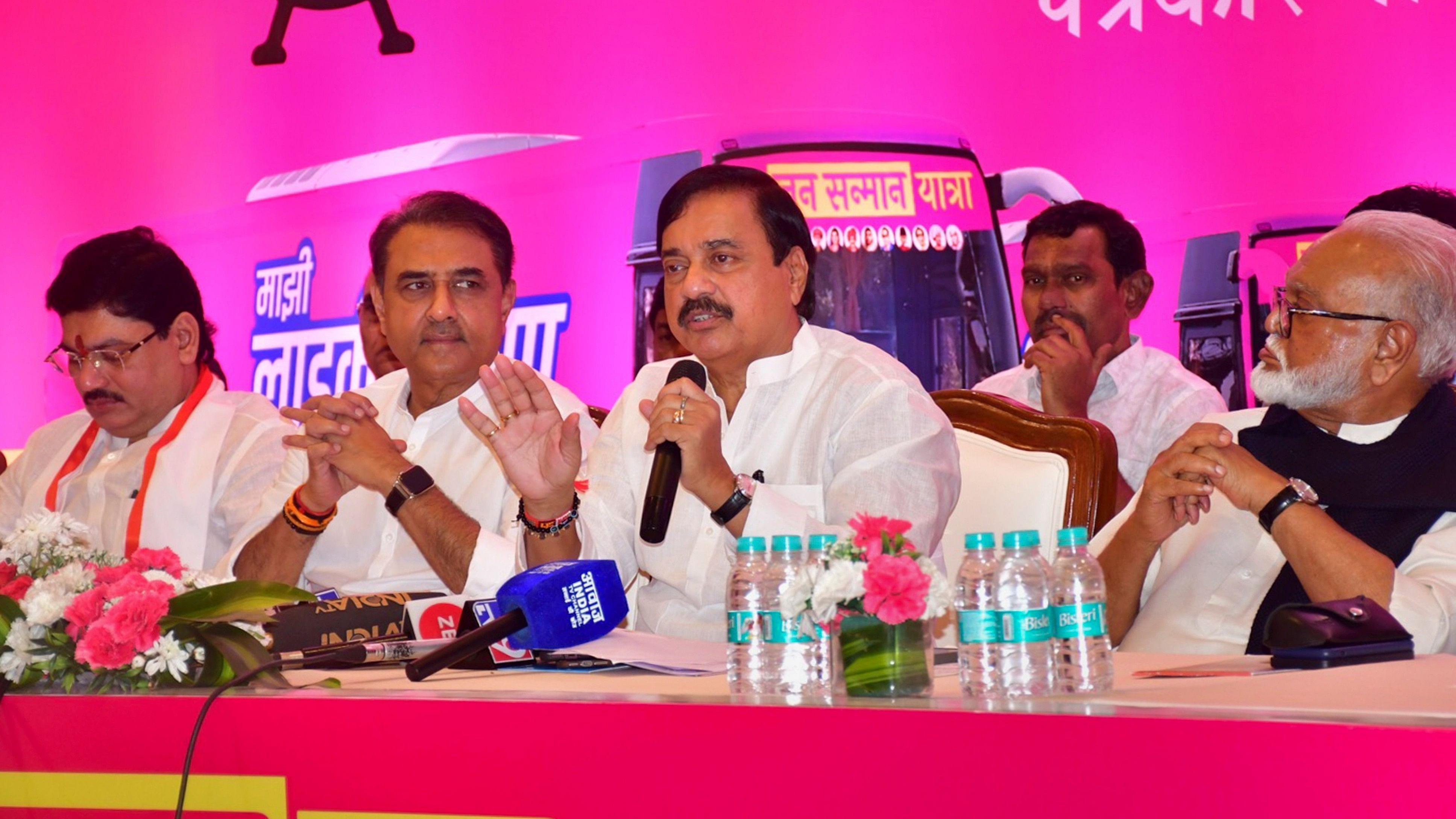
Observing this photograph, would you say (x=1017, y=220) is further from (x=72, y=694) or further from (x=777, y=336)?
(x=72, y=694)

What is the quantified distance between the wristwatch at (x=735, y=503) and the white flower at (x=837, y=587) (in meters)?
0.85

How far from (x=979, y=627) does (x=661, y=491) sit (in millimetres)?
761

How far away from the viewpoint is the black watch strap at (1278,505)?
6.52 ft

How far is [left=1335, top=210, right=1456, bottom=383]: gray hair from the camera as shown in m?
2.15

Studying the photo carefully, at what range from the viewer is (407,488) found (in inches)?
97.7

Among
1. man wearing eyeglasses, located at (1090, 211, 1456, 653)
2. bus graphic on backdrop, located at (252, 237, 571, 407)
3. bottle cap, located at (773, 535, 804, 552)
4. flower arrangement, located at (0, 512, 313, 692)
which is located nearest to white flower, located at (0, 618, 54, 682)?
flower arrangement, located at (0, 512, 313, 692)

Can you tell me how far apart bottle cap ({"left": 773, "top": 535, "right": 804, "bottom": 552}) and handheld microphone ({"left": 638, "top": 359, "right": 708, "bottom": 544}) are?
0.47 meters

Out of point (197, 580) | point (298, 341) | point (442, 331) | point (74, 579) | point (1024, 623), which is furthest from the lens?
point (298, 341)

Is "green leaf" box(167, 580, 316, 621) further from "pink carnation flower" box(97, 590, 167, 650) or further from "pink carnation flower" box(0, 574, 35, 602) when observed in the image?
"pink carnation flower" box(0, 574, 35, 602)

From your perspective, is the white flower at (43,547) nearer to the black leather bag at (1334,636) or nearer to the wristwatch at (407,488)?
the wristwatch at (407,488)

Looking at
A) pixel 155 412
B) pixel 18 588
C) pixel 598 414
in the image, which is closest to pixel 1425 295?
pixel 598 414

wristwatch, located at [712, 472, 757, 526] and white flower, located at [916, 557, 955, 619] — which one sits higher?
wristwatch, located at [712, 472, 757, 526]

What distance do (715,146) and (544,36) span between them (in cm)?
71

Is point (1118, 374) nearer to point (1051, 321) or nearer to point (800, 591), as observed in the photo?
point (1051, 321)
